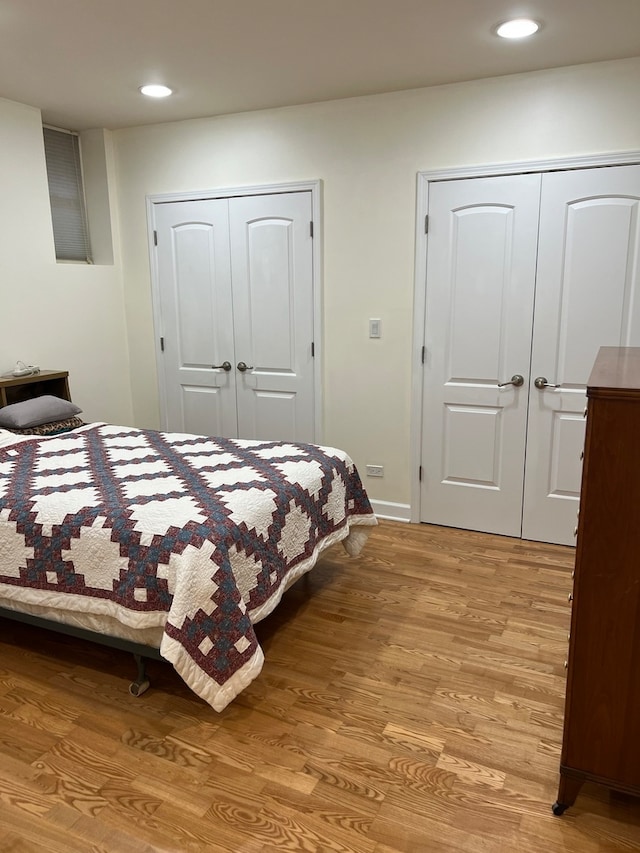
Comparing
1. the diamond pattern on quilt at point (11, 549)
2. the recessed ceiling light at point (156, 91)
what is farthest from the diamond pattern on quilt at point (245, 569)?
the recessed ceiling light at point (156, 91)

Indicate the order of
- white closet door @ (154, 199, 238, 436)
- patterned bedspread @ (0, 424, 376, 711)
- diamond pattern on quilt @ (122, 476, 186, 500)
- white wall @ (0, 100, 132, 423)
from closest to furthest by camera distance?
patterned bedspread @ (0, 424, 376, 711), diamond pattern on quilt @ (122, 476, 186, 500), white wall @ (0, 100, 132, 423), white closet door @ (154, 199, 238, 436)

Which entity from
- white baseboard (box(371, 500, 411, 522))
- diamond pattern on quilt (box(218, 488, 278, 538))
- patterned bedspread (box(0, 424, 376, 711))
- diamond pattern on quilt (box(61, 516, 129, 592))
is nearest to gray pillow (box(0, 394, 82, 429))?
patterned bedspread (box(0, 424, 376, 711))

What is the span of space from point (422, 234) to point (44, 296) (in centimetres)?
246

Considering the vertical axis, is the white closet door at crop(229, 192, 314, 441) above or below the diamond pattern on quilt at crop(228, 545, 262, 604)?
above

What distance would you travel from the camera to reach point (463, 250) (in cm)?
358

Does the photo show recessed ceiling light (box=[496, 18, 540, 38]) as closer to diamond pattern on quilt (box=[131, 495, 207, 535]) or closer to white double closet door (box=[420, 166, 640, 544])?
white double closet door (box=[420, 166, 640, 544])

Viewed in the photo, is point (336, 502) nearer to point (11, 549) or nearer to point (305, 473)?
point (305, 473)

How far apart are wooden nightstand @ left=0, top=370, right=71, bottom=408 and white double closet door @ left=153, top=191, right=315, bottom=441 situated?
2.69ft

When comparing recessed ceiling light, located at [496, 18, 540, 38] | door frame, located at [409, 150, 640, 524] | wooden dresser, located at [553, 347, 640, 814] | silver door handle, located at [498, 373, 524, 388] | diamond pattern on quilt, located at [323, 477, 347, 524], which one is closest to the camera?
wooden dresser, located at [553, 347, 640, 814]

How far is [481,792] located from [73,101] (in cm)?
411

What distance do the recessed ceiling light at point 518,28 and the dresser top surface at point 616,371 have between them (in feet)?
4.97

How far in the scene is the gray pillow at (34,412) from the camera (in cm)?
341

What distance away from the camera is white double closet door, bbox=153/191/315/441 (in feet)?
13.3

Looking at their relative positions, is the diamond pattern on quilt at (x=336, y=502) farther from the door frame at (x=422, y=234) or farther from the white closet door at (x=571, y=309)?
the white closet door at (x=571, y=309)
